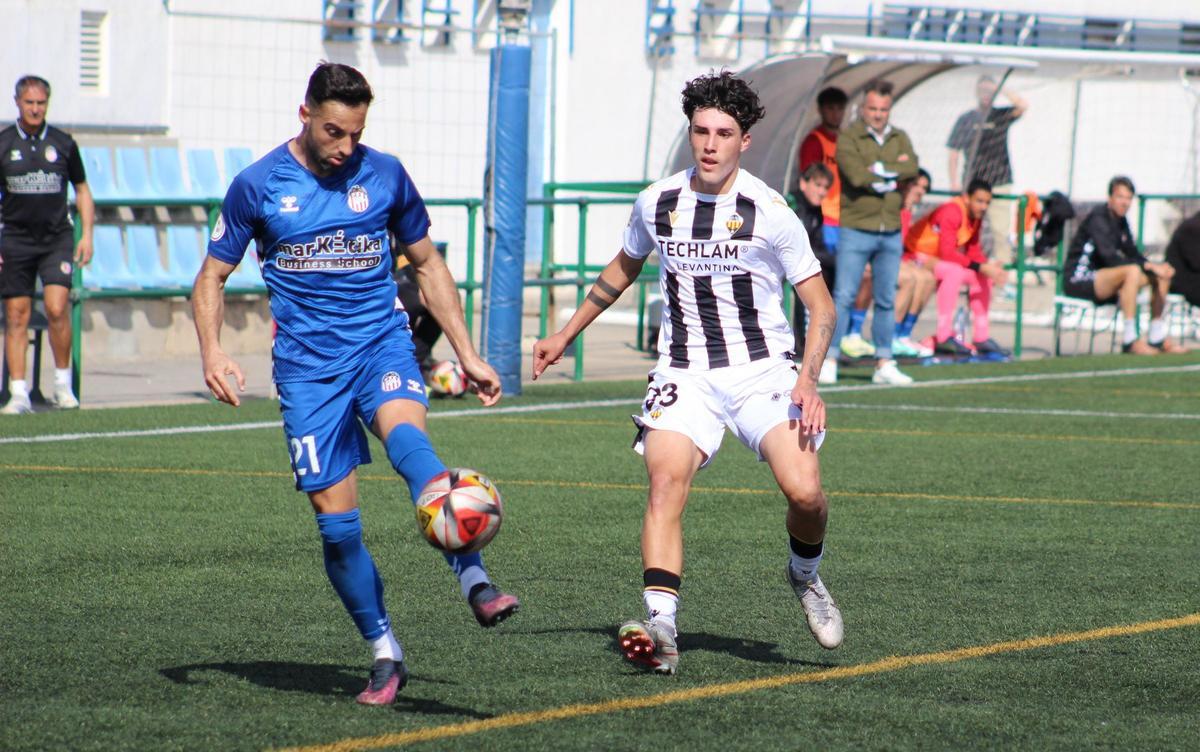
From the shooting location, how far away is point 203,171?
1827cm

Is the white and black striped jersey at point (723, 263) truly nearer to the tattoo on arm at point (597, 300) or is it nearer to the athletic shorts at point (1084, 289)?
the tattoo on arm at point (597, 300)

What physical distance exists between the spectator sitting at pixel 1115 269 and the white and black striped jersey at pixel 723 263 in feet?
43.2

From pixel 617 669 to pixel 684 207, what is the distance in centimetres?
151

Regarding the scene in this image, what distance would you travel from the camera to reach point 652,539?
6051 millimetres

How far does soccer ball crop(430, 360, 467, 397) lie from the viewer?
551 inches

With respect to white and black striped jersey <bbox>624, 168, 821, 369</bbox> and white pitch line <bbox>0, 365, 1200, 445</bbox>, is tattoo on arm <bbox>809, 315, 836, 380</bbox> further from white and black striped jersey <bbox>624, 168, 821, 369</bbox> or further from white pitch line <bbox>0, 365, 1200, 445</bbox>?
white pitch line <bbox>0, 365, 1200, 445</bbox>

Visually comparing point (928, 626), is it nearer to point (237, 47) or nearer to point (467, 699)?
point (467, 699)

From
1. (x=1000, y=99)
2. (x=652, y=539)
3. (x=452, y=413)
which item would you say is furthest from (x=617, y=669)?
(x=1000, y=99)

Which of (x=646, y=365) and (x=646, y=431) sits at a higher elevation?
Result: (x=646, y=431)

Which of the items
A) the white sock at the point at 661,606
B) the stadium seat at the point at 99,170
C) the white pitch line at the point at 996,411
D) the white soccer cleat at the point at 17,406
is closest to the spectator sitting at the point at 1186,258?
the white pitch line at the point at 996,411

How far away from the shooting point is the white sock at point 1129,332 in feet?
62.9

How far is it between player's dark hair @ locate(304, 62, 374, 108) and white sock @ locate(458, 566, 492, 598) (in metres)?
1.37

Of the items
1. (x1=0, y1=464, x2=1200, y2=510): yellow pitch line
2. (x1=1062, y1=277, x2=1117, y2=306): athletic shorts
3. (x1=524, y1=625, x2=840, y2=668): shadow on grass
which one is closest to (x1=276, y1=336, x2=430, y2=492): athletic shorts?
(x1=524, y1=625, x2=840, y2=668): shadow on grass

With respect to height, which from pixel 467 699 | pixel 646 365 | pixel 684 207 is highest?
pixel 684 207
